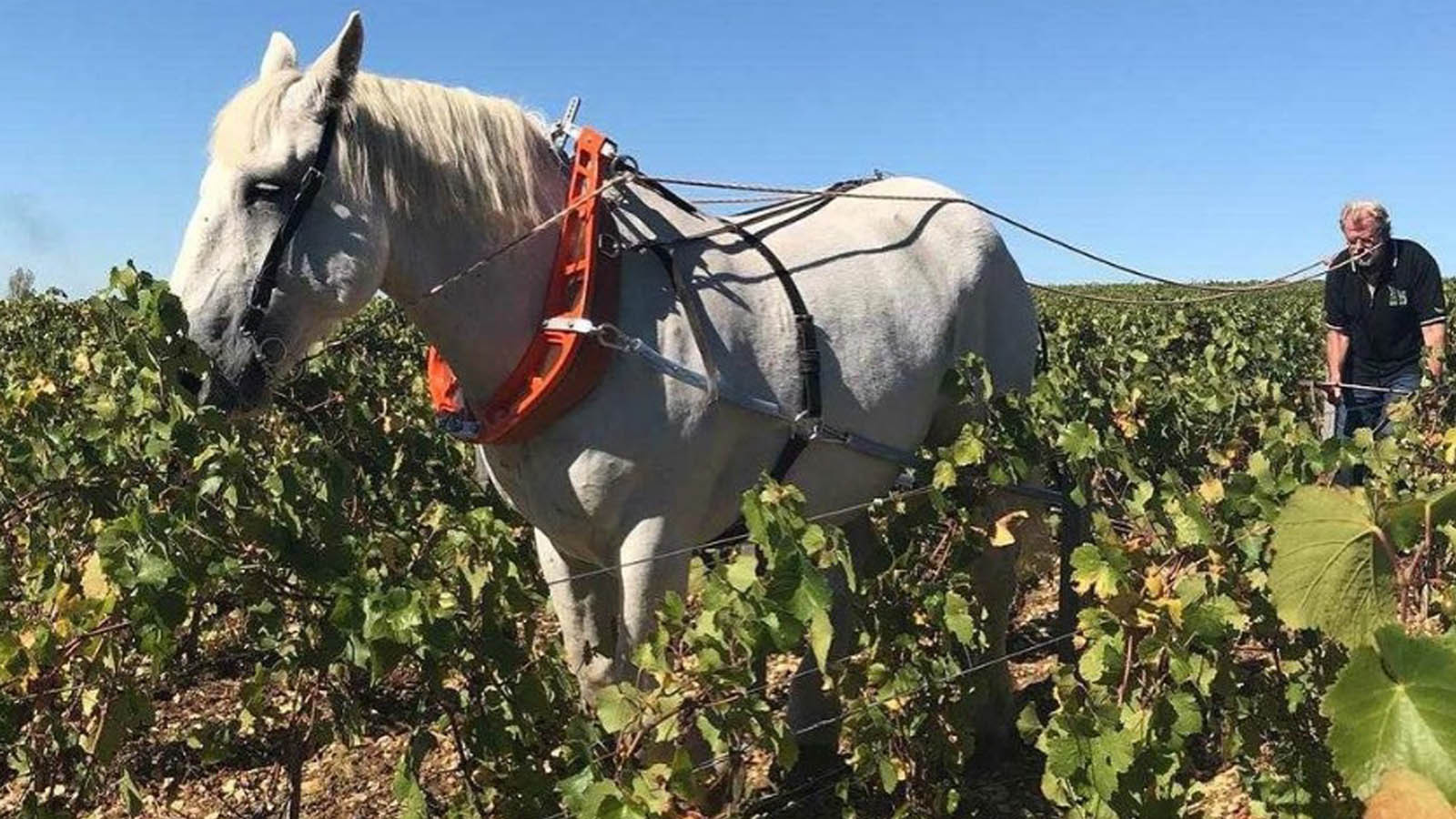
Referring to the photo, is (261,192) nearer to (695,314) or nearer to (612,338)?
(612,338)

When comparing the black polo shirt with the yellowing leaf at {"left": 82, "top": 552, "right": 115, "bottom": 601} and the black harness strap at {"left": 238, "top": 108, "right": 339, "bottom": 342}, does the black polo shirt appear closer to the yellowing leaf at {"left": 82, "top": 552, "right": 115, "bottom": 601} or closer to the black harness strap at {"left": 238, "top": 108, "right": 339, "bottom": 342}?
the black harness strap at {"left": 238, "top": 108, "right": 339, "bottom": 342}

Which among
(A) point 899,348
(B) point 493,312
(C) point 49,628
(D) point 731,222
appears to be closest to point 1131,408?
(A) point 899,348

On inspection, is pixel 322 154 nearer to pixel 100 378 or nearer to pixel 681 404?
pixel 681 404

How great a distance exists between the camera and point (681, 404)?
8.22 feet

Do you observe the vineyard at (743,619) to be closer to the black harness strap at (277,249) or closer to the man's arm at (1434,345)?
the black harness strap at (277,249)

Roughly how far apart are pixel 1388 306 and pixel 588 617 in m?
4.29

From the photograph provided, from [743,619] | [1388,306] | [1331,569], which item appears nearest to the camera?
[1331,569]

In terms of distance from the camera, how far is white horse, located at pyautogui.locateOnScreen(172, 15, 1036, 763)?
2.23 metres

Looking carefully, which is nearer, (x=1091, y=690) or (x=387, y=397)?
(x=1091, y=690)

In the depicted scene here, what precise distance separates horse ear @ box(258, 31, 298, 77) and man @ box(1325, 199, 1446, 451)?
4341mm

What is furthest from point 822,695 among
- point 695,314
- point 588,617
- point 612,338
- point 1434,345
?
point 1434,345

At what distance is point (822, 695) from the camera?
11.8ft

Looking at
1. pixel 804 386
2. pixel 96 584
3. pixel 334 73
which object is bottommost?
pixel 96 584

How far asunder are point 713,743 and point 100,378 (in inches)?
124
